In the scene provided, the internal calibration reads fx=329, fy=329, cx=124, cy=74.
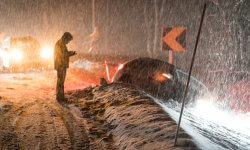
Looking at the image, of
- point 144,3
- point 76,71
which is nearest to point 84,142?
point 76,71

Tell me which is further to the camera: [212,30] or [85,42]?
[85,42]

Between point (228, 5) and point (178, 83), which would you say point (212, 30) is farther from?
point (178, 83)

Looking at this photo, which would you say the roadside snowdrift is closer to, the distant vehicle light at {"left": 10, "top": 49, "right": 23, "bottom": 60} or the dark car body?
the dark car body

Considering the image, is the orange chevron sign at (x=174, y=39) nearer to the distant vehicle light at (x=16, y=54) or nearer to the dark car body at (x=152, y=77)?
the dark car body at (x=152, y=77)

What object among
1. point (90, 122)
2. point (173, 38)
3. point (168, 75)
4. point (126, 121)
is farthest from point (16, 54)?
point (126, 121)

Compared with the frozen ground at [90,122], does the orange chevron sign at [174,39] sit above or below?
above

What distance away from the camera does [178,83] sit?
1051 cm

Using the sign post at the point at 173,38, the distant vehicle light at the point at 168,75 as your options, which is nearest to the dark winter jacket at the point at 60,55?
the sign post at the point at 173,38

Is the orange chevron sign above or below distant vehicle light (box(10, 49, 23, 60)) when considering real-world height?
above

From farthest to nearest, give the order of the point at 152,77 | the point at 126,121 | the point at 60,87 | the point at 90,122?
the point at 152,77, the point at 60,87, the point at 90,122, the point at 126,121

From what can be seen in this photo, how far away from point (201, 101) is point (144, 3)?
3538 cm

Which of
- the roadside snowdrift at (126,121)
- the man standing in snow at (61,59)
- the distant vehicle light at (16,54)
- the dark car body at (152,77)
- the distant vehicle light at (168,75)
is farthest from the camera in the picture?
the distant vehicle light at (16,54)

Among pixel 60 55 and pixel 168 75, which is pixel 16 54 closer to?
pixel 60 55

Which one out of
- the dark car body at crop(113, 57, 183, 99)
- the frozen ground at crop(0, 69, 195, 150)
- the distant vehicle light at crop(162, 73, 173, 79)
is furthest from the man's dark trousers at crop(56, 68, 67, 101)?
the distant vehicle light at crop(162, 73, 173, 79)
